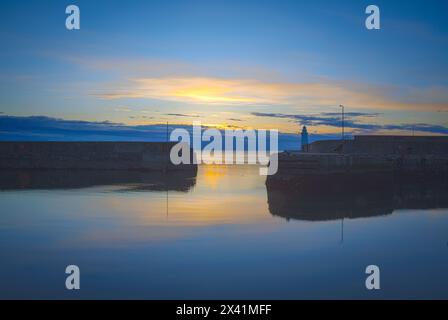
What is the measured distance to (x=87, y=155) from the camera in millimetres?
51281

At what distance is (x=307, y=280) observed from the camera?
33.0 ft

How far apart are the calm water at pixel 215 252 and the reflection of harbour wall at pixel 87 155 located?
2835 cm

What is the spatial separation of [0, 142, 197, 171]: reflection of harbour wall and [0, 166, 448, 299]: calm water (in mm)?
28350

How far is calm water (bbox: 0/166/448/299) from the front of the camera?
9516 mm

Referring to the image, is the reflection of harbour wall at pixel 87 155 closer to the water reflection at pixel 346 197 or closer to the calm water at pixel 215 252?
A: the water reflection at pixel 346 197

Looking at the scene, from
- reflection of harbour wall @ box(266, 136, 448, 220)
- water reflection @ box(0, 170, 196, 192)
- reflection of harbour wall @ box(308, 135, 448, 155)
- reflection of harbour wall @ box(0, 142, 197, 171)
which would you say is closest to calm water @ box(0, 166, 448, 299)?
reflection of harbour wall @ box(266, 136, 448, 220)

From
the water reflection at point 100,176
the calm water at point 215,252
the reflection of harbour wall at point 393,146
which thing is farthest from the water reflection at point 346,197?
the water reflection at point 100,176

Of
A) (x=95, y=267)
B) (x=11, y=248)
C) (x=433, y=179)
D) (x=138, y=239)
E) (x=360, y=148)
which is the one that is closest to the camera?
(x=95, y=267)

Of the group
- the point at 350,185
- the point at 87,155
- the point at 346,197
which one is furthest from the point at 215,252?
the point at 87,155

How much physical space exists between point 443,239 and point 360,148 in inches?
1027

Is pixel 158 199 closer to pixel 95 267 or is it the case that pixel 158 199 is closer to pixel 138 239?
pixel 138 239

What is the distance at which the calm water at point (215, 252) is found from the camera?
952 centimetres

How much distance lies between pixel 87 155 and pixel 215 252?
41197 millimetres
